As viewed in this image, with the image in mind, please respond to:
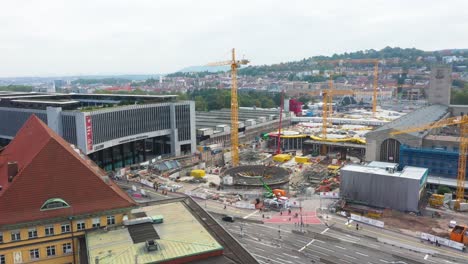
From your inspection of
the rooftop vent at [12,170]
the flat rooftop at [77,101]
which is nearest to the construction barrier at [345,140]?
the flat rooftop at [77,101]

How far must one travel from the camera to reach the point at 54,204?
4191cm

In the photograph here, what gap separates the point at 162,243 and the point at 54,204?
12514 millimetres

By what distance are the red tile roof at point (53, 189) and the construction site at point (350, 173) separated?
4047 cm

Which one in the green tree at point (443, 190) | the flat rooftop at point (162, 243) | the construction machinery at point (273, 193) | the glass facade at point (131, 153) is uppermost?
the flat rooftop at point (162, 243)

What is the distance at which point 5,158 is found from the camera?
5384 centimetres

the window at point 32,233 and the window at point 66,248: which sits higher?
the window at point 32,233

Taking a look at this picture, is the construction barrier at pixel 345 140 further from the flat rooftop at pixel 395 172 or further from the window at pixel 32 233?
the window at pixel 32 233

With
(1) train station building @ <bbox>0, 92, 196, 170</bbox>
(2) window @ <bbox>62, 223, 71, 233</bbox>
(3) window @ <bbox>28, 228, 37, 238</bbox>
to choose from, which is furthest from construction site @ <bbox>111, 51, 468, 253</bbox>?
(3) window @ <bbox>28, 228, 37, 238</bbox>

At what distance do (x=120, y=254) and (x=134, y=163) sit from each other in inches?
3466

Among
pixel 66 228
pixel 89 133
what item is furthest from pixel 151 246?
pixel 89 133

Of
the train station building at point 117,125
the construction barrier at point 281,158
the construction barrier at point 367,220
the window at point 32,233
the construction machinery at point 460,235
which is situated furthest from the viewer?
the construction barrier at point 281,158

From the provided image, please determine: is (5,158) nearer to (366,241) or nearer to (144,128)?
(366,241)

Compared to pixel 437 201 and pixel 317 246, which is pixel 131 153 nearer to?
pixel 317 246

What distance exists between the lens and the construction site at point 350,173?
7669 cm
